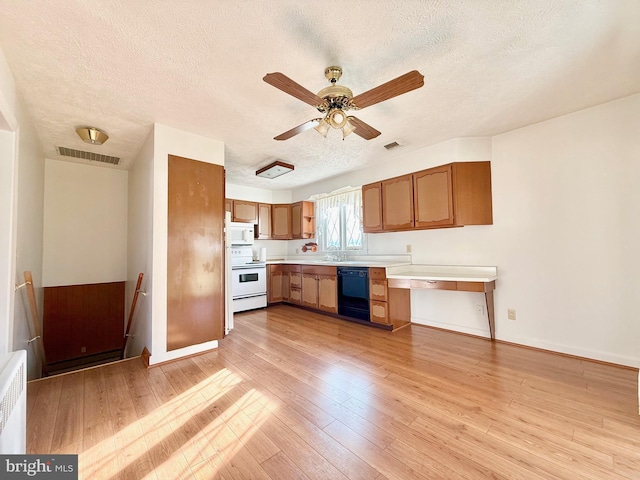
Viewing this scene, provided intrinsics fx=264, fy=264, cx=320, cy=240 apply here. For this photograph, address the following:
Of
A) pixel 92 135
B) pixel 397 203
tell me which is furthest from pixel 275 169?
pixel 92 135

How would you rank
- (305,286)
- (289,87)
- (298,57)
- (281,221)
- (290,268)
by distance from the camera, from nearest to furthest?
(289,87)
(298,57)
(305,286)
(290,268)
(281,221)

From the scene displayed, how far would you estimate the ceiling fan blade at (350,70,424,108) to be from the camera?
1.58 meters

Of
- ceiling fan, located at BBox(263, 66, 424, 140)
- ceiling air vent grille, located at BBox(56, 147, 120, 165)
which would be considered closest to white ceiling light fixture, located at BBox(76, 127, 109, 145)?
ceiling air vent grille, located at BBox(56, 147, 120, 165)

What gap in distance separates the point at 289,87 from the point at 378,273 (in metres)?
2.73

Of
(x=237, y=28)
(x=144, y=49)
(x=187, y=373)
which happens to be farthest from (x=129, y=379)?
(x=237, y=28)

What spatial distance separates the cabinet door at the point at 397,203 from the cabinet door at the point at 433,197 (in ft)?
0.30

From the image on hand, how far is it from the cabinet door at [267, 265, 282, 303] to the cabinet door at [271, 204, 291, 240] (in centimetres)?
72

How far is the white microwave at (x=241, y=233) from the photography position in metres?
4.84

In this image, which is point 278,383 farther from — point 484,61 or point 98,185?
point 98,185

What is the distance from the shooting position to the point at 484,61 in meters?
1.89

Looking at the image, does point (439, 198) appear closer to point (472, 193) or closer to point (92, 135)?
point (472, 193)

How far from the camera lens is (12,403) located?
1.19 m

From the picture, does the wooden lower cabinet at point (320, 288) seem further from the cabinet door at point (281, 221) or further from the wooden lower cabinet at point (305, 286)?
the cabinet door at point (281, 221)

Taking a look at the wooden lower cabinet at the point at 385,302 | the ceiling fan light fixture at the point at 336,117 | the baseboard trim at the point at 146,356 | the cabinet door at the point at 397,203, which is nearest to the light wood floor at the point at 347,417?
the baseboard trim at the point at 146,356
